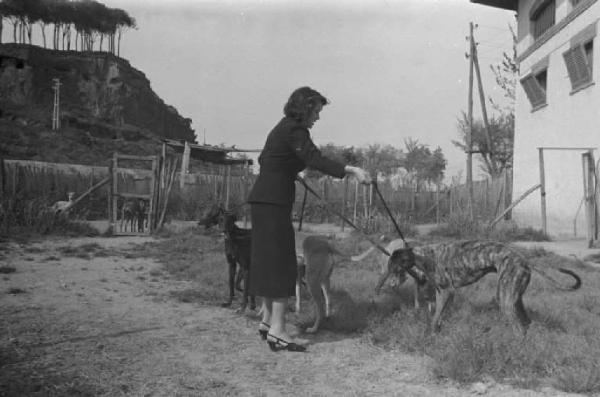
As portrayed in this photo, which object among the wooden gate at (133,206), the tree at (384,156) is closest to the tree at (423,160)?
the tree at (384,156)

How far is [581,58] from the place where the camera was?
47.6 ft

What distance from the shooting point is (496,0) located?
20375mm

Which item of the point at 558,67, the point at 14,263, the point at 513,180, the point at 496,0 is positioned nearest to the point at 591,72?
the point at 558,67

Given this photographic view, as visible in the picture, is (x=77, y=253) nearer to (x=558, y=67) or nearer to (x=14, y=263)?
(x=14, y=263)

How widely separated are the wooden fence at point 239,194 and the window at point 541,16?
5.64m

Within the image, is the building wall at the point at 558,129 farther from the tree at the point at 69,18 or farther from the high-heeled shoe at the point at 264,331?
the tree at the point at 69,18

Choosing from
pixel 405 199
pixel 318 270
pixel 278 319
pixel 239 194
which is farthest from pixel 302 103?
pixel 405 199

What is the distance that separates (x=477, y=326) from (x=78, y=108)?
2138 inches

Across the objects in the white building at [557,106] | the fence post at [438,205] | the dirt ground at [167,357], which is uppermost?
the white building at [557,106]

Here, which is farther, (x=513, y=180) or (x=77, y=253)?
(x=513, y=180)

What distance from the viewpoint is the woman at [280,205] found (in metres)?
4.16

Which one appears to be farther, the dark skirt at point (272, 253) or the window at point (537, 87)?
the window at point (537, 87)

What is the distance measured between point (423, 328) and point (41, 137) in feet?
130

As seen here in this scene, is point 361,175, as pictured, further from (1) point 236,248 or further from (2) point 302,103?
→ (1) point 236,248
